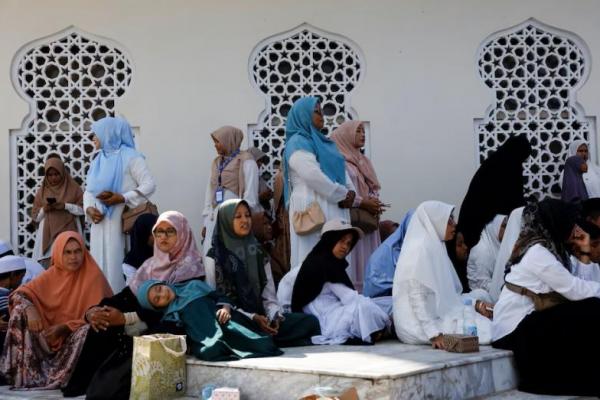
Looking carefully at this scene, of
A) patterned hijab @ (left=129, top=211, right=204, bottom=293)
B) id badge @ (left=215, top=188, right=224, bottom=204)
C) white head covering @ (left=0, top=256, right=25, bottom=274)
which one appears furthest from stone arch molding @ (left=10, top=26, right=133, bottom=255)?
patterned hijab @ (left=129, top=211, right=204, bottom=293)

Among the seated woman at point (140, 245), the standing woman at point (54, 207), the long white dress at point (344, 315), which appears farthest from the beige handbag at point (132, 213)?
the long white dress at point (344, 315)

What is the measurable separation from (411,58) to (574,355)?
127 inches

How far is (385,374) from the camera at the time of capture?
3.34m

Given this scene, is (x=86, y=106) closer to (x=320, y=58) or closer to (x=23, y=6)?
(x=23, y=6)

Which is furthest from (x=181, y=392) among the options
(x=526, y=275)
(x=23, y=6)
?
(x=23, y=6)

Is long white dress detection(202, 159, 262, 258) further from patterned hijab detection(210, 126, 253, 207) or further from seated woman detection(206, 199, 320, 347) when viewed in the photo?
seated woman detection(206, 199, 320, 347)

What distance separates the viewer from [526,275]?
3.94 meters

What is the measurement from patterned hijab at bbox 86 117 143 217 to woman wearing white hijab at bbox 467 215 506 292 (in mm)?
2144

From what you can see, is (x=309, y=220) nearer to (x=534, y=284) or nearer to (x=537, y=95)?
(x=534, y=284)

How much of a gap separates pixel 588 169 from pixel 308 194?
86.0 inches

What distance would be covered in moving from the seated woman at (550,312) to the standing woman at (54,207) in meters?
3.13

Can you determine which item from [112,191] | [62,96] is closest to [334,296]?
[112,191]

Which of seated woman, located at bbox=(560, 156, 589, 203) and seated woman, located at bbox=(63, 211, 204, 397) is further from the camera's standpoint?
seated woman, located at bbox=(560, 156, 589, 203)

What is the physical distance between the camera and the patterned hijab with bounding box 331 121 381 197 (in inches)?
226
